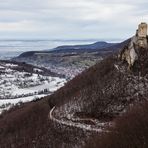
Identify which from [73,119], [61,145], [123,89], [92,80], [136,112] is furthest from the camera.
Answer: [92,80]

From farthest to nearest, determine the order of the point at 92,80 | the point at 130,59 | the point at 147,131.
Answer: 1. the point at 92,80
2. the point at 130,59
3. the point at 147,131

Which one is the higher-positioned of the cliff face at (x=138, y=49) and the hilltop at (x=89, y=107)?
the cliff face at (x=138, y=49)

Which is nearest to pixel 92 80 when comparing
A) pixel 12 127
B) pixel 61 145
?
pixel 12 127

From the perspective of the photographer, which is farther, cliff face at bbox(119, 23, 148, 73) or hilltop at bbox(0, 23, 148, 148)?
cliff face at bbox(119, 23, 148, 73)

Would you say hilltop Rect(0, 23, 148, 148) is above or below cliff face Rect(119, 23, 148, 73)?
below

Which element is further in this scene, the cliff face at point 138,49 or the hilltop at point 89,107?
the cliff face at point 138,49

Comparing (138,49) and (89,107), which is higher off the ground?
(138,49)

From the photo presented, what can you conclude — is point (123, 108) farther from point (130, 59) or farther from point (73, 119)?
point (130, 59)

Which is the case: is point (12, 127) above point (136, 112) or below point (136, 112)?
below

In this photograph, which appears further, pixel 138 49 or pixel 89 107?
pixel 138 49

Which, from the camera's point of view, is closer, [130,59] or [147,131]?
[147,131]
